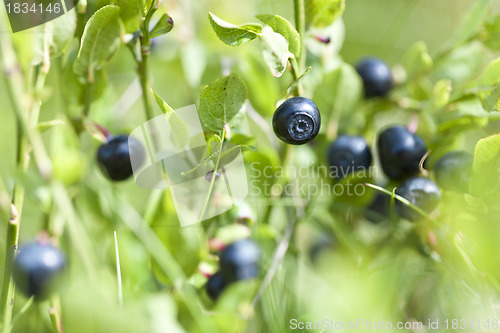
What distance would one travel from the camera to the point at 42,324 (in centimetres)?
86

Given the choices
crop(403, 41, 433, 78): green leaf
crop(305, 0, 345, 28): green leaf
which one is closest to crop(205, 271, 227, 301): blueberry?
crop(305, 0, 345, 28): green leaf

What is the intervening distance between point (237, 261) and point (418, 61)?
55 centimetres

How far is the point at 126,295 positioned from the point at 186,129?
286 millimetres

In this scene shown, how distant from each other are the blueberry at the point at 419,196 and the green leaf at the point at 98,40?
0.50 meters

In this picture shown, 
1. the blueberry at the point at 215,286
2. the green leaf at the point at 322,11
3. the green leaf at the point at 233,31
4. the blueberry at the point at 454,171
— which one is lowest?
the blueberry at the point at 215,286

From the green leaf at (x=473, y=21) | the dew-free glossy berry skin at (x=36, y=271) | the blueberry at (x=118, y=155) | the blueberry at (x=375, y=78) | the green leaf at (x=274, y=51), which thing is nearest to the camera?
the green leaf at (x=274, y=51)

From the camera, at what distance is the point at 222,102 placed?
0.65 m

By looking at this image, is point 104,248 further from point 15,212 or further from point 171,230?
point 15,212

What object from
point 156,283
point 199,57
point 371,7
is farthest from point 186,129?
point 371,7

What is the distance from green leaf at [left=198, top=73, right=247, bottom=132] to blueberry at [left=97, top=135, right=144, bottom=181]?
0.65ft

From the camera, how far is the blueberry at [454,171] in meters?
0.74

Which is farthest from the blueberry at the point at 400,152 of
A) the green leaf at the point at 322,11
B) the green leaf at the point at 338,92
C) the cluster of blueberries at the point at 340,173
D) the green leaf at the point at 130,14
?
the green leaf at the point at 130,14

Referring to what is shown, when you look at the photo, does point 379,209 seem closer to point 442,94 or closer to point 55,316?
point 442,94

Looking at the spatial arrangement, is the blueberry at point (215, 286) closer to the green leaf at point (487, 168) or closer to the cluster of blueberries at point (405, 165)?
the cluster of blueberries at point (405, 165)
